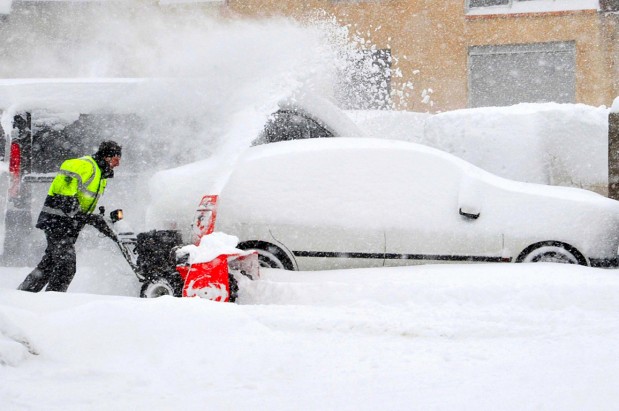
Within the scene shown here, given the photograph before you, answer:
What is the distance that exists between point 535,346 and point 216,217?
9.76ft

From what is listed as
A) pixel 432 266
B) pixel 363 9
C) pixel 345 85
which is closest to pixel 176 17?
pixel 363 9

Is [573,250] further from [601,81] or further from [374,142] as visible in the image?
[601,81]

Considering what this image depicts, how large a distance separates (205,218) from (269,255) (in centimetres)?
70

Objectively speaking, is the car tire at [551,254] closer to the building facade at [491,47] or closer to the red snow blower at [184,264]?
the red snow blower at [184,264]

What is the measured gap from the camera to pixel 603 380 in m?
3.43

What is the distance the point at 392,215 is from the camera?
20.1 ft

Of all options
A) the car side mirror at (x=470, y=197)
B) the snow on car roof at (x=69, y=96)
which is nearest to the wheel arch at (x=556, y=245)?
the car side mirror at (x=470, y=197)

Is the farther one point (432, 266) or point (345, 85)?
point (345, 85)

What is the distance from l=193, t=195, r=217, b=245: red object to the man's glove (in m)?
0.75

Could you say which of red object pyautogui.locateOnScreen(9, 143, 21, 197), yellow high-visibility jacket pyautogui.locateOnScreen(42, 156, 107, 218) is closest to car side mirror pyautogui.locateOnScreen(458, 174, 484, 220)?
yellow high-visibility jacket pyautogui.locateOnScreen(42, 156, 107, 218)

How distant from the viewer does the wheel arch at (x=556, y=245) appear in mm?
6148

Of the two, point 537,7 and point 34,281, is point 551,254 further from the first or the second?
point 537,7

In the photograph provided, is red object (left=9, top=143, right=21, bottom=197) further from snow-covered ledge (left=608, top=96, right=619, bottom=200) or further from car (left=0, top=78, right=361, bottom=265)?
snow-covered ledge (left=608, top=96, right=619, bottom=200)

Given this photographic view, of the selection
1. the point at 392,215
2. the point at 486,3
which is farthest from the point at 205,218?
the point at 486,3
